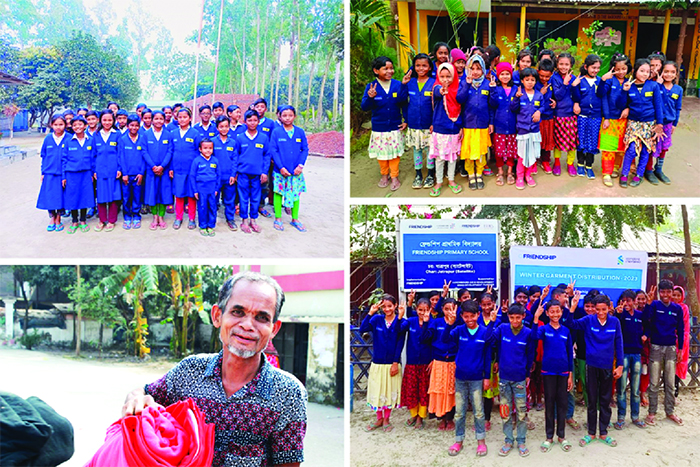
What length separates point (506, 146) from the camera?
235 inches

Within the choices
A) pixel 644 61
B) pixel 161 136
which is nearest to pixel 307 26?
pixel 161 136

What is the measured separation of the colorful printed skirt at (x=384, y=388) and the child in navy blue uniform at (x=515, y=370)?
1.17m

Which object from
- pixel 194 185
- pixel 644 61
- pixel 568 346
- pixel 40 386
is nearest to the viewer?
pixel 568 346

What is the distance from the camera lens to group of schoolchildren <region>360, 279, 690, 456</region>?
16.9 ft

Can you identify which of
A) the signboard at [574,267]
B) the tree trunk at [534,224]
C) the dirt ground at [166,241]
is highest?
the tree trunk at [534,224]

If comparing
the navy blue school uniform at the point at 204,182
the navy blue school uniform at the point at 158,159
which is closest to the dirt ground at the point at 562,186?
Answer: the navy blue school uniform at the point at 204,182

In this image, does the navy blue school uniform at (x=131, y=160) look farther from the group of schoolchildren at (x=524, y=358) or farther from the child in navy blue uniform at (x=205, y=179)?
the group of schoolchildren at (x=524, y=358)

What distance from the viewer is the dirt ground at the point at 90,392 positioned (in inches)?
332

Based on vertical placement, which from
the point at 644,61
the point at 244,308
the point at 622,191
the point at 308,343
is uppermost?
the point at 644,61

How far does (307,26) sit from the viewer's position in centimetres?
1596

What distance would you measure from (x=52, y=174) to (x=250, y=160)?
2152 millimetres

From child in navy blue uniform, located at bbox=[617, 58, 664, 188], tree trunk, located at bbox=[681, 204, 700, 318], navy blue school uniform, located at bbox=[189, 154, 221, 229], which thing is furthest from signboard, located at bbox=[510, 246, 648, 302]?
navy blue school uniform, located at bbox=[189, 154, 221, 229]

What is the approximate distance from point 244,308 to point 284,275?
322 inches

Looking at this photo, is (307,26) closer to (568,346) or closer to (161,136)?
(161,136)
